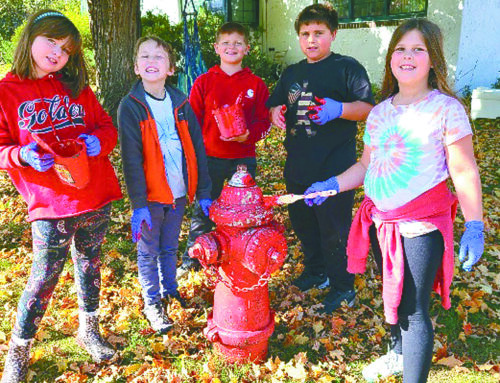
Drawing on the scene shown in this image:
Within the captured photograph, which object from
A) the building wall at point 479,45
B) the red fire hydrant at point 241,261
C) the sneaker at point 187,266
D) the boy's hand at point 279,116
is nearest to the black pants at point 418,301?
the red fire hydrant at point 241,261

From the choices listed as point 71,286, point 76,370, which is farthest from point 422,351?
point 71,286

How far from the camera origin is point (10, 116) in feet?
7.84

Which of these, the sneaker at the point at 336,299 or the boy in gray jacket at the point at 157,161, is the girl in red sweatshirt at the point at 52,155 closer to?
the boy in gray jacket at the point at 157,161

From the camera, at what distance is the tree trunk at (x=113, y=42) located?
620 centimetres

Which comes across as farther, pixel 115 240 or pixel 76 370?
pixel 115 240

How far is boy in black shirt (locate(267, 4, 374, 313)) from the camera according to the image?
3032 mm

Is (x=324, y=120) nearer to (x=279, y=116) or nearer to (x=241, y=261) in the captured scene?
(x=279, y=116)

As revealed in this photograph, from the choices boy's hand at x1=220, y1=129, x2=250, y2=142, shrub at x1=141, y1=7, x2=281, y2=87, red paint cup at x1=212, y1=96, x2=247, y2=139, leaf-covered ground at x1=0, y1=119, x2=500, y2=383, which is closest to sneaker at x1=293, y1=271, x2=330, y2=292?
leaf-covered ground at x1=0, y1=119, x2=500, y2=383

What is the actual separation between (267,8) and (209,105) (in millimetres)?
10059

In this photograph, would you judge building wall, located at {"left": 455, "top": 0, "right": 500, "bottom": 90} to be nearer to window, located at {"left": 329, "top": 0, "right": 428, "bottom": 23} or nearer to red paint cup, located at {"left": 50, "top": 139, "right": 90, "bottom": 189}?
window, located at {"left": 329, "top": 0, "right": 428, "bottom": 23}

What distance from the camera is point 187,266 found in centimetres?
396

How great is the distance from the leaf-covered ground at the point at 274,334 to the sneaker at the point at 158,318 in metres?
0.06

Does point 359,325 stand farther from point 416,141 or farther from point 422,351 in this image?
point 416,141

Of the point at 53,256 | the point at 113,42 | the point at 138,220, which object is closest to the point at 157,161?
the point at 138,220
